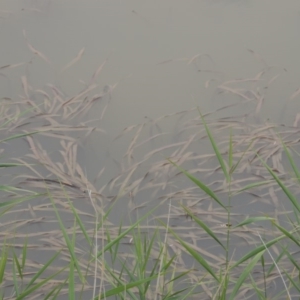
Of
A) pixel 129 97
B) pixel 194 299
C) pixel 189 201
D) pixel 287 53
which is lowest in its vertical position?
pixel 194 299

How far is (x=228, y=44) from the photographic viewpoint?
5.48 ft

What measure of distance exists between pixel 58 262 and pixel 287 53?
3.24 ft

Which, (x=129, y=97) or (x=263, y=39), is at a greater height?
(x=263, y=39)

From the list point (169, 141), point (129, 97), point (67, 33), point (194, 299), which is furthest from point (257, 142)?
point (67, 33)

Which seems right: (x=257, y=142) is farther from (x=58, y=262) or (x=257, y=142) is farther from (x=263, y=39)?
(x=58, y=262)

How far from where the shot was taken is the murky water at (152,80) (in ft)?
5.41

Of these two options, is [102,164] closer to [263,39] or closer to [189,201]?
[189,201]

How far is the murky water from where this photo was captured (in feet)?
5.41

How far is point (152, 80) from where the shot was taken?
1.68m

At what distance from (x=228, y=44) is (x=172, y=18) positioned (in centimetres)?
20

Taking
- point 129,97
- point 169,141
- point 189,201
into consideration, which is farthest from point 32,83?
point 189,201

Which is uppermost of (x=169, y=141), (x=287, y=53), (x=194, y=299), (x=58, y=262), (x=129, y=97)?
(x=287, y=53)

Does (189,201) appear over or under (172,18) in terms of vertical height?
under

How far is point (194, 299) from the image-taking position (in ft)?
5.52
